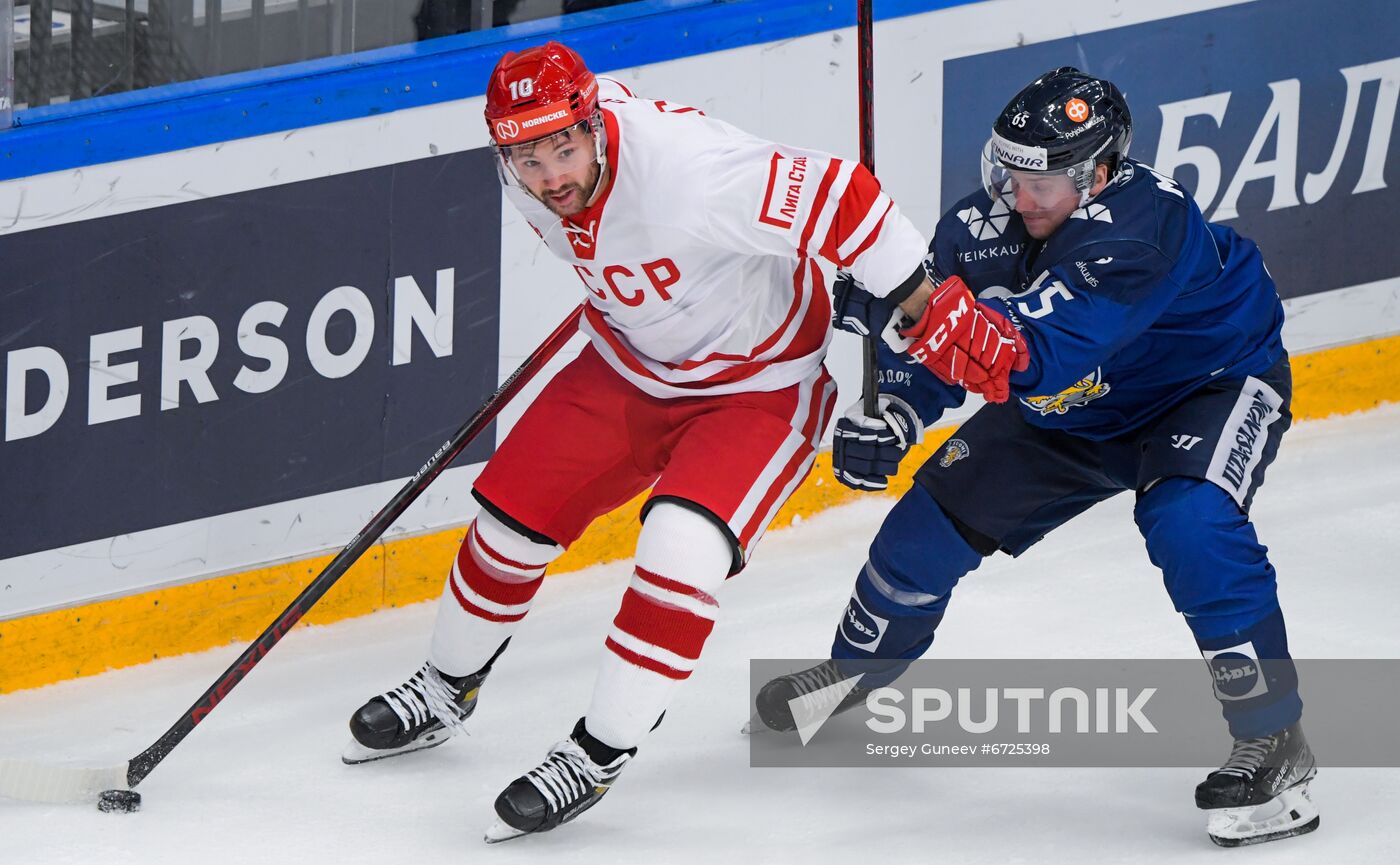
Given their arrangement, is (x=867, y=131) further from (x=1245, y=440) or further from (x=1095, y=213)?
(x=1245, y=440)

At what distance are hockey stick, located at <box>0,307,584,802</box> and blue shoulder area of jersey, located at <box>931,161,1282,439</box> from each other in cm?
69

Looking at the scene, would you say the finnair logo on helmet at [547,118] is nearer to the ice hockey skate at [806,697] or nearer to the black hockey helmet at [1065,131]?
the black hockey helmet at [1065,131]

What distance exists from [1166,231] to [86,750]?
6.49ft

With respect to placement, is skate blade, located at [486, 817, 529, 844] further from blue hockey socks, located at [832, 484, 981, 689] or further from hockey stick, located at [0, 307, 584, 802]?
blue hockey socks, located at [832, 484, 981, 689]

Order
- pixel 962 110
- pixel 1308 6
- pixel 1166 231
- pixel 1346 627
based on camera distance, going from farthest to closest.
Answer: pixel 1308 6 → pixel 962 110 → pixel 1346 627 → pixel 1166 231

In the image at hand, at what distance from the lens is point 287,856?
10.2ft

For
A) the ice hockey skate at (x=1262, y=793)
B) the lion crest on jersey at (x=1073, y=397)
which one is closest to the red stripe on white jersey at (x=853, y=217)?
the lion crest on jersey at (x=1073, y=397)

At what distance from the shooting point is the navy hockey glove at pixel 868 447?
320cm

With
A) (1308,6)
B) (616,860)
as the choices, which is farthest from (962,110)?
(616,860)

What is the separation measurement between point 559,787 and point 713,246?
838 millimetres

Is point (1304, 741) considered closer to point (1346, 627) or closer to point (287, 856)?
point (1346, 627)

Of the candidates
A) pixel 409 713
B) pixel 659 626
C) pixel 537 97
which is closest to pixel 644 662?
pixel 659 626

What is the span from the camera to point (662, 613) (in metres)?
3.05

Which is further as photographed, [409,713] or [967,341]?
[409,713]
